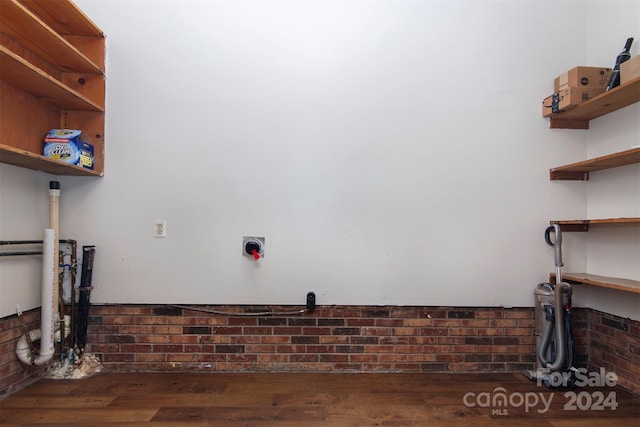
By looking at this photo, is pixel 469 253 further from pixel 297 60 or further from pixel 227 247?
pixel 297 60

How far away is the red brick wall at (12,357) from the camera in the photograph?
179cm

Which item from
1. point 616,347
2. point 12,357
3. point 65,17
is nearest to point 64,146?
point 65,17

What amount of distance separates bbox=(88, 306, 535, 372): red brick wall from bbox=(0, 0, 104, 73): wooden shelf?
1.78 m

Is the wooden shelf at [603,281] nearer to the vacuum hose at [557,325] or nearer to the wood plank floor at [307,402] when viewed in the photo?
the vacuum hose at [557,325]

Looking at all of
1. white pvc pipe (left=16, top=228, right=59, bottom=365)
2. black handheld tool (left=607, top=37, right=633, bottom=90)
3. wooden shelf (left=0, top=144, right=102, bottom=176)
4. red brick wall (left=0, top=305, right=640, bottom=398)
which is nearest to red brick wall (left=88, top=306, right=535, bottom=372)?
red brick wall (left=0, top=305, right=640, bottom=398)

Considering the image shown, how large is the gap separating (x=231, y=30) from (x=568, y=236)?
312cm

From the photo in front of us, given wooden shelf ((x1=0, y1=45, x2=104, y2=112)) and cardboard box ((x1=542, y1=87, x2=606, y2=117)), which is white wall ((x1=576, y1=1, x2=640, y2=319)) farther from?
wooden shelf ((x1=0, y1=45, x2=104, y2=112))

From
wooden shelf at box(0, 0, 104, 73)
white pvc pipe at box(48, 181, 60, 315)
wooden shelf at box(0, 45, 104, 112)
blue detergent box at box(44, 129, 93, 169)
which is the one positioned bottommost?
white pvc pipe at box(48, 181, 60, 315)

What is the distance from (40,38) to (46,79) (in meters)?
0.33

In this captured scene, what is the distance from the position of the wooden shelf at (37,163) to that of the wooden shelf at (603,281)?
11.6 feet

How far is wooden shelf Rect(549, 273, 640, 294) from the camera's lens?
69.2 inches

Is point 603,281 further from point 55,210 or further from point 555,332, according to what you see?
point 55,210

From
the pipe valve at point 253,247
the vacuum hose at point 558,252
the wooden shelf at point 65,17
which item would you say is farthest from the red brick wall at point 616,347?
the wooden shelf at point 65,17

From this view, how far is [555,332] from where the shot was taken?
200cm
